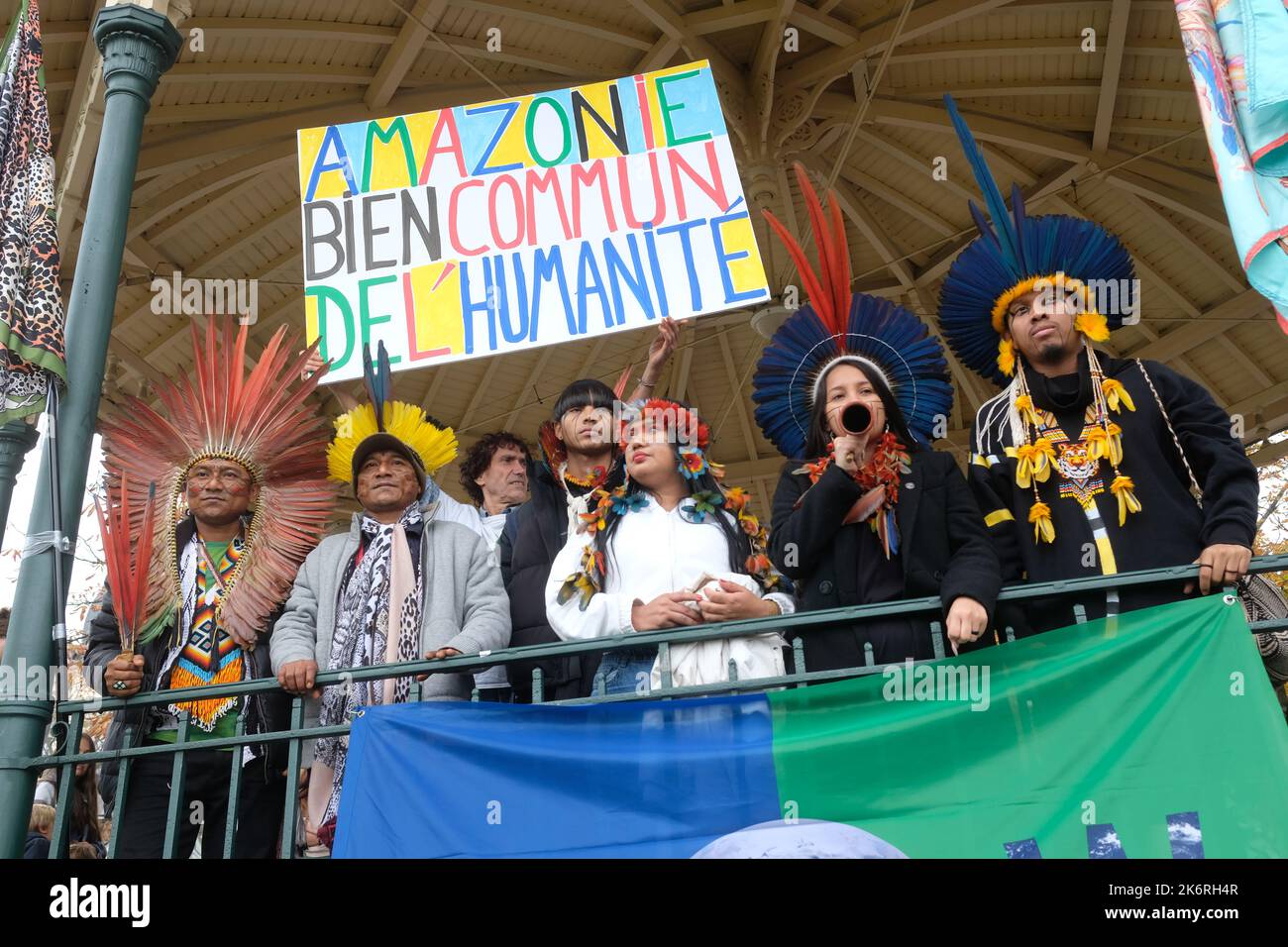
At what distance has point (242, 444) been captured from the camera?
4438mm

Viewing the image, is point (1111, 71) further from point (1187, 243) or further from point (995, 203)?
point (995, 203)

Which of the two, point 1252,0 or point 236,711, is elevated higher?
→ point 1252,0

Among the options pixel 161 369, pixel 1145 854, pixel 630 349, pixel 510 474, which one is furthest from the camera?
pixel 630 349

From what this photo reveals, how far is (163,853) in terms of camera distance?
3561 millimetres

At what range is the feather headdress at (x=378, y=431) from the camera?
14.7 feet

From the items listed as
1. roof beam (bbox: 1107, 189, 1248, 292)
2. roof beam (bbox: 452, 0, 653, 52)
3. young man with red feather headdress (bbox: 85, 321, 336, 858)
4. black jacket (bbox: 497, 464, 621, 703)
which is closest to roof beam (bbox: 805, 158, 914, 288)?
roof beam (bbox: 1107, 189, 1248, 292)

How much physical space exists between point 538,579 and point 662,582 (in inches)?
24.9

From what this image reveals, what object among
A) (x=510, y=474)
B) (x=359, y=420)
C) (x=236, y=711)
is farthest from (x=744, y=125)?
(x=236, y=711)

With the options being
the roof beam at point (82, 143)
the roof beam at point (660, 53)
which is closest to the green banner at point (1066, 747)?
the roof beam at point (82, 143)

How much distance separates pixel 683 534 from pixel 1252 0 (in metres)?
2.32

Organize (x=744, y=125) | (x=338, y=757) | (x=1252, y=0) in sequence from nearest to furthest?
(x=1252, y=0), (x=338, y=757), (x=744, y=125)

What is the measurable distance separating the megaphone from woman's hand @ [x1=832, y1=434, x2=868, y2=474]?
2 centimetres
